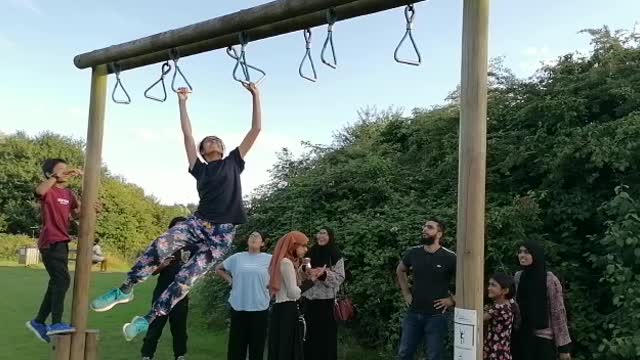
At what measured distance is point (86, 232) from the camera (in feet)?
15.1

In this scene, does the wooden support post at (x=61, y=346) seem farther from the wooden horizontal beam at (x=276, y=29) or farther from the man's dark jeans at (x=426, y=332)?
the man's dark jeans at (x=426, y=332)

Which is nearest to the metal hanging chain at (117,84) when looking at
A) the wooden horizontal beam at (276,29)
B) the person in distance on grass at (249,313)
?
the wooden horizontal beam at (276,29)

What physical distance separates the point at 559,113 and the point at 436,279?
9.68ft

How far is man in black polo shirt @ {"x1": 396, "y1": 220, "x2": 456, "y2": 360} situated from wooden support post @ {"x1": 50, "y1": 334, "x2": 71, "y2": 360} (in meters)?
2.78

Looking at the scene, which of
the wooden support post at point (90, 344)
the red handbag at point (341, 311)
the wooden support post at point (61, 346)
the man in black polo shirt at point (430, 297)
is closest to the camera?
the wooden support post at point (61, 346)

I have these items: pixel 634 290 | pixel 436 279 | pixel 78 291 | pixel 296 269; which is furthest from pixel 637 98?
pixel 78 291

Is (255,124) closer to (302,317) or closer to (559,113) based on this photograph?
(302,317)

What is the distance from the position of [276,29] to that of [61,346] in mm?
2623

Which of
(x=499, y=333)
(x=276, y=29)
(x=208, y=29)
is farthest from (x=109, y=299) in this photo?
(x=499, y=333)

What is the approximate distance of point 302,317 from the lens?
6.28m

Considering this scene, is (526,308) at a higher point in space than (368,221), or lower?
lower

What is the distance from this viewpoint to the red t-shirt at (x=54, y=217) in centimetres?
476

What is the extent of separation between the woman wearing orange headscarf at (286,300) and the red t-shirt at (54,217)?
1.86 m

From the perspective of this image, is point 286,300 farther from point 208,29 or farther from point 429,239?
point 208,29
